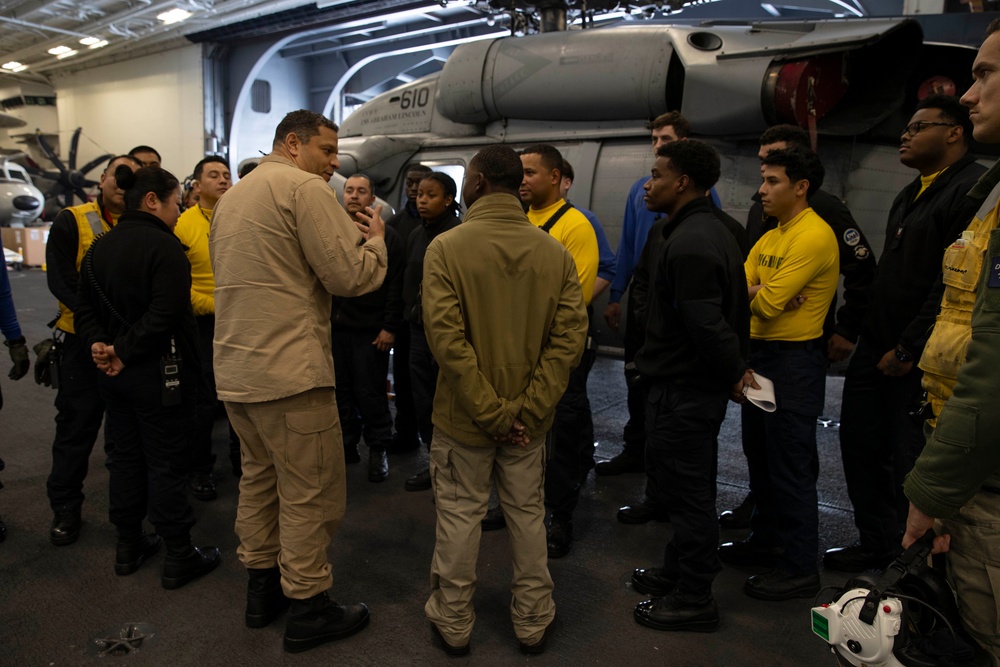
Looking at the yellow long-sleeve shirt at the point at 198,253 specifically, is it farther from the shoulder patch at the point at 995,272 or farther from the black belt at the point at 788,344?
the shoulder patch at the point at 995,272

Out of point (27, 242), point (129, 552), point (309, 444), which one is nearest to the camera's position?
point (309, 444)

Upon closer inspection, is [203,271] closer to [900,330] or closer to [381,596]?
[381,596]

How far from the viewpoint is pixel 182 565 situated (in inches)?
117

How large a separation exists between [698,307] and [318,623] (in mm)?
1856

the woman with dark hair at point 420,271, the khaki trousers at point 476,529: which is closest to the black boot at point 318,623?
the khaki trousers at point 476,529

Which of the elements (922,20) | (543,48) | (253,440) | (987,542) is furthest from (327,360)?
(922,20)

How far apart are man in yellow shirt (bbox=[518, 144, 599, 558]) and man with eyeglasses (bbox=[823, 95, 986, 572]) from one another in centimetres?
125

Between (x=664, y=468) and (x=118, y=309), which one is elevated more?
(x=118, y=309)

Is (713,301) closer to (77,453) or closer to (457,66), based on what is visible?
(77,453)

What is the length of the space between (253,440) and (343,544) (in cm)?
102

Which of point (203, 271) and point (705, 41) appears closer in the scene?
point (203, 271)

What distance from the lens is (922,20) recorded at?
4.86 m

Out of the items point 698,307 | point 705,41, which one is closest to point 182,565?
point 698,307

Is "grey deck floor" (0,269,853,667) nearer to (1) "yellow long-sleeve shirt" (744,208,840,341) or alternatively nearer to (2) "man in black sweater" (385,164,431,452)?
(2) "man in black sweater" (385,164,431,452)
